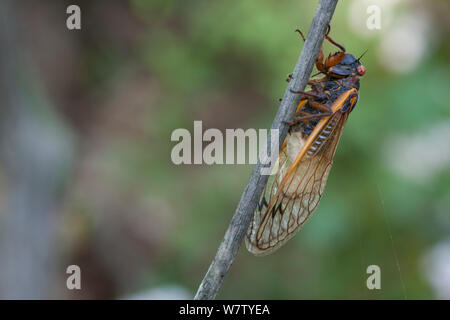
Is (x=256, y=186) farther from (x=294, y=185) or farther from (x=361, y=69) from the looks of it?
(x=361, y=69)

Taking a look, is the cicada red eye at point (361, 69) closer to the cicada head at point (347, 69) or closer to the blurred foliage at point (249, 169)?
the cicada head at point (347, 69)

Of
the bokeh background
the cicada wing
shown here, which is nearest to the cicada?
the cicada wing

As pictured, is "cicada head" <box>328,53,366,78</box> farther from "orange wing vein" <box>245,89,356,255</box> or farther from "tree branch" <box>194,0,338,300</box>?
"tree branch" <box>194,0,338,300</box>

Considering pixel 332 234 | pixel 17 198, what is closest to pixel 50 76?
pixel 17 198

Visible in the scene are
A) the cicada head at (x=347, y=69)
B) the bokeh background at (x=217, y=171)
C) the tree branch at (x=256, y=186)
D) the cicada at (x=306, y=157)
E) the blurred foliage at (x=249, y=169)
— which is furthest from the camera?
the blurred foliage at (x=249, y=169)

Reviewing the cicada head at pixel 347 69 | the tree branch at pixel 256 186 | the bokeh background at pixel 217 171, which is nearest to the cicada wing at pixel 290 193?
the cicada head at pixel 347 69

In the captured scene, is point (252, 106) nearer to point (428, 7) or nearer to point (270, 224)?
point (428, 7)

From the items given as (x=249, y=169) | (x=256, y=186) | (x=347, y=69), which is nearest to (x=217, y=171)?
(x=249, y=169)
